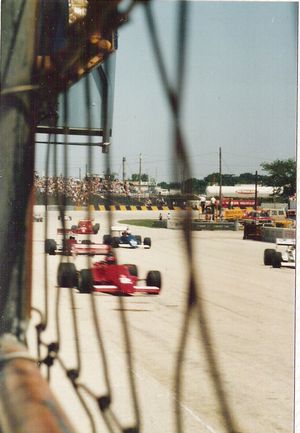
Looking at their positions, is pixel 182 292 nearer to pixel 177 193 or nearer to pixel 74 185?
pixel 74 185

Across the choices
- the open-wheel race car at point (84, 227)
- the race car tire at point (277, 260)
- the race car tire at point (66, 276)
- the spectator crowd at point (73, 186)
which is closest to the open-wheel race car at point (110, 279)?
the race car tire at point (66, 276)

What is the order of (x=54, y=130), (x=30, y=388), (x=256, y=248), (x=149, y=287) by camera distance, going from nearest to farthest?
1. (x=30, y=388)
2. (x=54, y=130)
3. (x=149, y=287)
4. (x=256, y=248)

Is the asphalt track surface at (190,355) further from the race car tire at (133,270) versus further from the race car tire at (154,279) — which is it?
the race car tire at (133,270)

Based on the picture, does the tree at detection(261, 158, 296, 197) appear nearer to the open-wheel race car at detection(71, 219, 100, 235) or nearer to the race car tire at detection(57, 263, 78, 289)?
the open-wheel race car at detection(71, 219, 100, 235)

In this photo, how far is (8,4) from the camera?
3.69ft

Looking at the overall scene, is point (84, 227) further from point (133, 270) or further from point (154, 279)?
point (154, 279)

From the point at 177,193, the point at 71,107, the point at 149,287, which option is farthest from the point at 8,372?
the point at 149,287

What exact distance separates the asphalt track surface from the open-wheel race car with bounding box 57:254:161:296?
0.06 meters

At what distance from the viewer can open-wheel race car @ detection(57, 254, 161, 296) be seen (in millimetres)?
3020

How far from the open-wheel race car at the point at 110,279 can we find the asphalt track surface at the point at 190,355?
0.06m

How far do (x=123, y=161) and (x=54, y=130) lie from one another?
0.22 meters

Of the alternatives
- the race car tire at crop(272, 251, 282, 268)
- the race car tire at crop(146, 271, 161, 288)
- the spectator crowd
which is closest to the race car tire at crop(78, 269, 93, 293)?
the race car tire at crop(146, 271, 161, 288)

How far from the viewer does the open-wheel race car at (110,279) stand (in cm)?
302

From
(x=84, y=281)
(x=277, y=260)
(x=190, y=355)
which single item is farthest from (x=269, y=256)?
(x=190, y=355)
